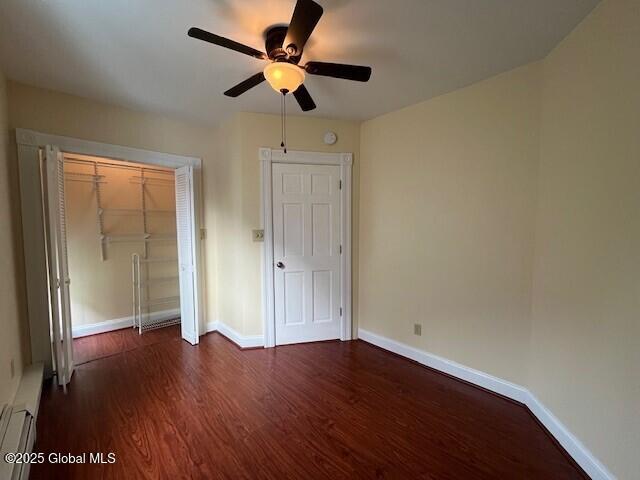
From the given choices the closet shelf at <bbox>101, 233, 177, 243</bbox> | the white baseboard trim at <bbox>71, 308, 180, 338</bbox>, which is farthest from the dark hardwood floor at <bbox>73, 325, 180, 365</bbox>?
the closet shelf at <bbox>101, 233, 177, 243</bbox>

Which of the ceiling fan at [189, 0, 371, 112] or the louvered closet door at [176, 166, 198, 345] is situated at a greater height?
the ceiling fan at [189, 0, 371, 112]

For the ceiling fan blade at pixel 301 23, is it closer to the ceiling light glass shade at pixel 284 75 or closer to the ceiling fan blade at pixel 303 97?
the ceiling light glass shade at pixel 284 75

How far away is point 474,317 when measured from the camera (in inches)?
98.4

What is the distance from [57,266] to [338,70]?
8.73ft

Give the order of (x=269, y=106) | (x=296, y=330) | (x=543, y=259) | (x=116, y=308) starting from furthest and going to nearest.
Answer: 1. (x=116, y=308)
2. (x=296, y=330)
3. (x=269, y=106)
4. (x=543, y=259)

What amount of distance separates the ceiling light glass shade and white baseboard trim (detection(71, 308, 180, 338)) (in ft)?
→ 12.1

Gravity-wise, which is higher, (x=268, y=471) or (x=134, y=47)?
(x=134, y=47)

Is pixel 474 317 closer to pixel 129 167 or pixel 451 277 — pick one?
pixel 451 277

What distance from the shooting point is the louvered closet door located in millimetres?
3326

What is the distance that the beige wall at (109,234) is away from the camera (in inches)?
140

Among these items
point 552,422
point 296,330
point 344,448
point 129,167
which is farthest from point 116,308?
point 552,422

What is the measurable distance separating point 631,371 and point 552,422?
777mm

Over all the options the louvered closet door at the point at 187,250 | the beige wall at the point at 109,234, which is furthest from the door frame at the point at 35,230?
the beige wall at the point at 109,234

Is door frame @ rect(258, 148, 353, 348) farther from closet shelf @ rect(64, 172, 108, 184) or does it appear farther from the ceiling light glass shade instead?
closet shelf @ rect(64, 172, 108, 184)
